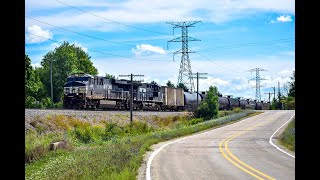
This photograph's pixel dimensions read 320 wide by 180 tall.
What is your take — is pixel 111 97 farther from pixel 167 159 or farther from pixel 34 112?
pixel 167 159

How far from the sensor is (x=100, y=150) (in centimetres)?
2838

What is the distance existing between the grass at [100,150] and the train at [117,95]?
4.97 meters

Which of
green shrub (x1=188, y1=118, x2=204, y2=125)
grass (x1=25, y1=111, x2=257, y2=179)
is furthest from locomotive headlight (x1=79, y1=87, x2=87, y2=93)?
green shrub (x1=188, y1=118, x2=204, y2=125)

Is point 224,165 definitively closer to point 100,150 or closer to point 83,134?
point 100,150

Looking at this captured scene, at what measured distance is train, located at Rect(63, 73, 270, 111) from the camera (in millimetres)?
55175

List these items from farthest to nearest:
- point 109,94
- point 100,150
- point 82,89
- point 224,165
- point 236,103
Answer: point 236,103 → point 109,94 → point 82,89 → point 100,150 → point 224,165

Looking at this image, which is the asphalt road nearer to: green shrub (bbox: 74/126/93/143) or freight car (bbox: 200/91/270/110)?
green shrub (bbox: 74/126/93/143)

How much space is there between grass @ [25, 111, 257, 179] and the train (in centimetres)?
497

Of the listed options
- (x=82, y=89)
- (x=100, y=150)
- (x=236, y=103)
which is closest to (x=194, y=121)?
(x=82, y=89)

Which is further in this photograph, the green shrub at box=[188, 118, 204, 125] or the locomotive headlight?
the green shrub at box=[188, 118, 204, 125]

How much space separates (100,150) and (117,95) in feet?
109
